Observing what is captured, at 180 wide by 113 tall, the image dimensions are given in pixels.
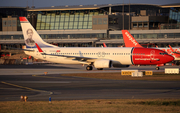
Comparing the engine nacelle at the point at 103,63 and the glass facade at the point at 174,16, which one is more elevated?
the glass facade at the point at 174,16

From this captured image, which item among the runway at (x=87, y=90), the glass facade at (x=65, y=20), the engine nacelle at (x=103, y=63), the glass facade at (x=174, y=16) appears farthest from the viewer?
the glass facade at (x=65, y=20)

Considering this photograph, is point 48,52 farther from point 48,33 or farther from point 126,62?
point 48,33

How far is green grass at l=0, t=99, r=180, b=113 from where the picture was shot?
14.9 metres

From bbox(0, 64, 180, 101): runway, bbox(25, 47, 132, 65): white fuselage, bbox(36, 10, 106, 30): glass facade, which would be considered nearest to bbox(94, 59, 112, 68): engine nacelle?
bbox(25, 47, 132, 65): white fuselage

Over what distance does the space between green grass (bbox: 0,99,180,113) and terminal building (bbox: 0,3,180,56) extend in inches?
2688

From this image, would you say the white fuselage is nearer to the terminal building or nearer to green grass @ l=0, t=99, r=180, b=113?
green grass @ l=0, t=99, r=180, b=113

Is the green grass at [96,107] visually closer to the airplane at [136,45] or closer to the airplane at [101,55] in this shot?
the airplane at [101,55]

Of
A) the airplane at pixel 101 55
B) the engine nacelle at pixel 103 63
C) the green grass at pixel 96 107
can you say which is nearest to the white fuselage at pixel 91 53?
the airplane at pixel 101 55

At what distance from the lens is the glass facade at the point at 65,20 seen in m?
137

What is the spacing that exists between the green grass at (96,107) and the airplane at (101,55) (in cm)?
2942

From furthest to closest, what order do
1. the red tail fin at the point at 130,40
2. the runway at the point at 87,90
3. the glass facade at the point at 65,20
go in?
the glass facade at the point at 65,20 → the red tail fin at the point at 130,40 → the runway at the point at 87,90

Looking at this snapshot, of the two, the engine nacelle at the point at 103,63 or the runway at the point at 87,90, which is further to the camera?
the engine nacelle at the point at 103,63

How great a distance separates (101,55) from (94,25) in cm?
7203

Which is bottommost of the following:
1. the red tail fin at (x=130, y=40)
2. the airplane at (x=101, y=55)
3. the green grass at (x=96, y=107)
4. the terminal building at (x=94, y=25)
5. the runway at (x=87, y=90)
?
the runway at (x=87, y=90)
